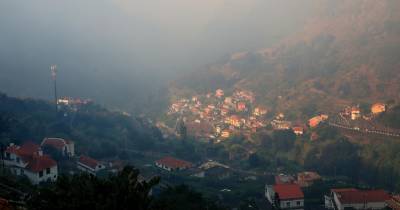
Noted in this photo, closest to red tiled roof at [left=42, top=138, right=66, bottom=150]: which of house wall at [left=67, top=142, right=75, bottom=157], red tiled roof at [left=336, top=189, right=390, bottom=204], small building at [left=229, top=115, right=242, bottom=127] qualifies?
house wall at [left=67, top=142, right=75, bottom=157]

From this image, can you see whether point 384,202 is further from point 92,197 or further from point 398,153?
point 92,197

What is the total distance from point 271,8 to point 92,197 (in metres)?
97.5

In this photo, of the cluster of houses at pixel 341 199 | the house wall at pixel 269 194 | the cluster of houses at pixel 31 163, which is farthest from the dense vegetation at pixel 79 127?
the cluster of houses at pixel 341 199

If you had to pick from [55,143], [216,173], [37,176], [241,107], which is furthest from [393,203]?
[241,107]

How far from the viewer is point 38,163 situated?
2044 cm

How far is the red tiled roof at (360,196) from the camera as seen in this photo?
2219 cm

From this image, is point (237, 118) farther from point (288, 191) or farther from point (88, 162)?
point (288, 191)

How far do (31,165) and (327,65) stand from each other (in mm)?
45864

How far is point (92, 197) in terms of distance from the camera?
7953 millimetres

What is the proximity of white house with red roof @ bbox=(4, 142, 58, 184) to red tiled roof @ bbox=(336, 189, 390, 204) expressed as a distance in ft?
41.7

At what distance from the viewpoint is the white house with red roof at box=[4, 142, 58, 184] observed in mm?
20219

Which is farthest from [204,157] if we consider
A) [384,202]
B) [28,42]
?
[28,42]

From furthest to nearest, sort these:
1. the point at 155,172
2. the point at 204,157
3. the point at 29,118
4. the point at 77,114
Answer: the point at 77,114 → the point at 204,157 → the point at 29,118 → the point at 155,172

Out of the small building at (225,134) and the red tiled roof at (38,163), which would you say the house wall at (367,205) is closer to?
the red tiled roof at (38,163)
